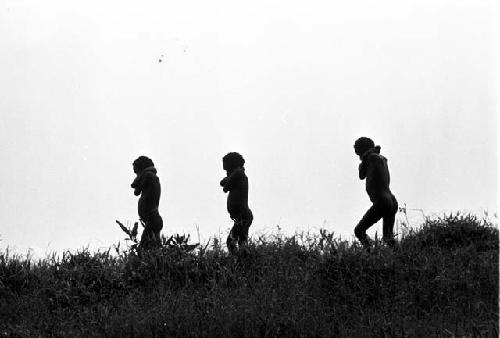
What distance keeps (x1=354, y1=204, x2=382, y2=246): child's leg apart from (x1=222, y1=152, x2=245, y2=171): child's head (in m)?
2.25

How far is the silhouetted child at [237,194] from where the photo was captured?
9734 millimetres

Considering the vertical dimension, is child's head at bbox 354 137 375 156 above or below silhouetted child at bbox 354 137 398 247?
above

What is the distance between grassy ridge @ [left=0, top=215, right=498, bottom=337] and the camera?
5.93 m

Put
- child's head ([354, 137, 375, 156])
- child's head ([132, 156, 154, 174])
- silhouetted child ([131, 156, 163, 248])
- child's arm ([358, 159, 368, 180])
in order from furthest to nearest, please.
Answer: child's head ([132, 156, 154, 174]) → silhouetted child ([131, 156, 163, 248]) → child's head ([354, 137, 375, 156]) → child's arm ([358, 159, 368, 180])

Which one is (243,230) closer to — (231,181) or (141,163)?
(231,181)

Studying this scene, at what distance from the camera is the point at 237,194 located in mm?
10016

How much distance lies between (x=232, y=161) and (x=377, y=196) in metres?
2.46

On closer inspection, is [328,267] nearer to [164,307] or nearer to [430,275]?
[430,275]

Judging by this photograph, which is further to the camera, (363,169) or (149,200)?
(149,200)

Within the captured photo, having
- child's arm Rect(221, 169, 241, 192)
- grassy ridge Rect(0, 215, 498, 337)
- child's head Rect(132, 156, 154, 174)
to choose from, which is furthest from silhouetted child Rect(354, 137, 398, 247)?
child's head Rect(132, 156, 154, 174)

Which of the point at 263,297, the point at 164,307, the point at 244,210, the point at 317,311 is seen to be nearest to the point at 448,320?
the point at 317,311

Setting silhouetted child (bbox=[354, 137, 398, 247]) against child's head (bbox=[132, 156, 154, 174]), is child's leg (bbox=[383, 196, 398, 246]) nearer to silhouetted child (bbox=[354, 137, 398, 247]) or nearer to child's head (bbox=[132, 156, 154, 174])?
silhouetted child (bbox=[354, 137, 398, 247])

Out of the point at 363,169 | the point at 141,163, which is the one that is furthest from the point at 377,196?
the point at 141,163

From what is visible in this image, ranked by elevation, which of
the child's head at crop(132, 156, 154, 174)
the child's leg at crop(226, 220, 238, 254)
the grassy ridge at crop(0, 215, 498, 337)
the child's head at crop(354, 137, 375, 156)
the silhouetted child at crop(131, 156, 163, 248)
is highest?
the child's head at crop(132, 156, 154, 174)
